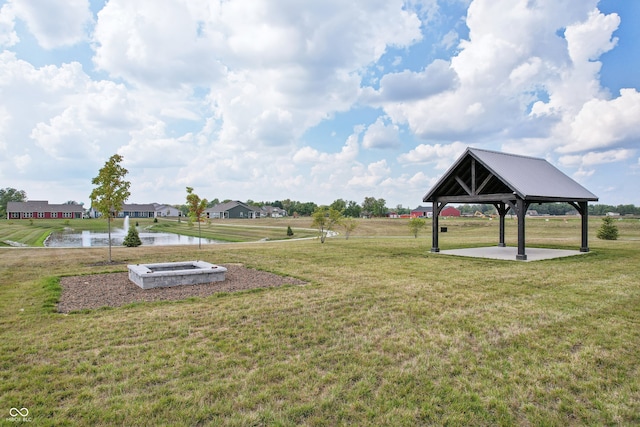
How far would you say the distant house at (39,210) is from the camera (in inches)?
3147

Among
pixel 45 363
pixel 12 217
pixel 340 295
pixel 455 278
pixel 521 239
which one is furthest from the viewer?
pixel 12 217

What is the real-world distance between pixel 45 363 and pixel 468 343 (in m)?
5.56

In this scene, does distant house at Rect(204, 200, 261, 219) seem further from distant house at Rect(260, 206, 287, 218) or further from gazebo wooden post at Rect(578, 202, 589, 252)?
gazebo wooden post at Rect(578, 202, 589, 252)

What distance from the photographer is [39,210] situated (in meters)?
81.9

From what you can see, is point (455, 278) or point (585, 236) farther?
point (585, 236)

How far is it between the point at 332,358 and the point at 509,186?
1218 cm

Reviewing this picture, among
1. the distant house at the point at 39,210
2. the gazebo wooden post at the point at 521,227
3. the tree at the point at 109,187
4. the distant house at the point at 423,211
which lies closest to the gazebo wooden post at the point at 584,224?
the gazebo wooden post at the point at 521,227

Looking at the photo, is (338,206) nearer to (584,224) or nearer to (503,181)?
(584,224)

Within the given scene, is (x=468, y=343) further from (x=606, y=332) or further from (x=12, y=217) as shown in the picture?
(x=12, y=217)

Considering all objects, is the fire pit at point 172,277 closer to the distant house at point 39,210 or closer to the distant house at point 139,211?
the distant house at point 39,210

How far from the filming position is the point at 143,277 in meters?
8.76

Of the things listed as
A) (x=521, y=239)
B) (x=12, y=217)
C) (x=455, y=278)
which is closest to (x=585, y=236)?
(x=521, y=239)

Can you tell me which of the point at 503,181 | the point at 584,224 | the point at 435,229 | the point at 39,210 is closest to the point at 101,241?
the point at 435,229

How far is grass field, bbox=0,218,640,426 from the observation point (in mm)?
3502
